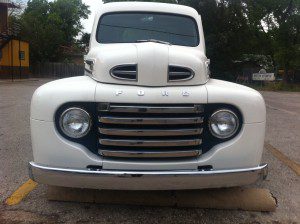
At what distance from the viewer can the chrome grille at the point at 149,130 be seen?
12.3 ft

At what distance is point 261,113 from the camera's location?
13.2 feet

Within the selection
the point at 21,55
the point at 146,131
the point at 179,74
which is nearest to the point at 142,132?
the point at 146,131

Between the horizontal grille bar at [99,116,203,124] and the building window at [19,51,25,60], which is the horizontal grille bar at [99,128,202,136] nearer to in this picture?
the horizontal grille bar at [99,116,203,124]

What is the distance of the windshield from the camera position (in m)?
5.53

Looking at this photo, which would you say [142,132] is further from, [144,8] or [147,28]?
[144,8]

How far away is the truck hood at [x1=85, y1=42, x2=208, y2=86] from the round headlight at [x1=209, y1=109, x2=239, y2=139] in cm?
43

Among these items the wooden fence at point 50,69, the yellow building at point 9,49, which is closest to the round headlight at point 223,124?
the yellow building at point 9,49

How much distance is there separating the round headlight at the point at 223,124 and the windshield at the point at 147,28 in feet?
6.09

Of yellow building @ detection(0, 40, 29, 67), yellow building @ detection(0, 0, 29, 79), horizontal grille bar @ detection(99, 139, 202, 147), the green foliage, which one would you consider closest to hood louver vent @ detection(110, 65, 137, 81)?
horizontal grille bar @ detection(99, 139, 202, 147)

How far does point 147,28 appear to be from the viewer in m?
5.66

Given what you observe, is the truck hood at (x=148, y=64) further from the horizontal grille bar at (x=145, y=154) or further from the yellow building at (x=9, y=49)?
the yellow building at (x=9, y=49)

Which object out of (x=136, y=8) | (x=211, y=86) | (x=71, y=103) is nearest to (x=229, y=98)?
(x=211, y=86)

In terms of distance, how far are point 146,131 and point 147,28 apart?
2.27 meters

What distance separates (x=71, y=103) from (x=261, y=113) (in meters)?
1.70
